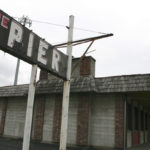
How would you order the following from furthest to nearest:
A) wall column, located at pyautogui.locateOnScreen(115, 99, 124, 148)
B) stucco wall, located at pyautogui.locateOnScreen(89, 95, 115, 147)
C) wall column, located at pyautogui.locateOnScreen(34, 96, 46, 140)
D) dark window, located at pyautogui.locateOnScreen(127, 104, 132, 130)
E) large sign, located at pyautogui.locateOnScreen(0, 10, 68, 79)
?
wall column, located at pyautogui.locateOnScreen(34, 96, 46, 140) → dark window, located at pyautogui.locateOnScreen(127, 104, 132, 130) → stucco wall, located at pyautogui.locateOnScreen(89, 95, 115, 147) → wall column, located at pyautogui.locateOnScreen(115, 99, 124, 148) → large sign, located at pyautogui.locateOnScreen(0, 10, 68, 79)

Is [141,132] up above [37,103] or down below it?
below

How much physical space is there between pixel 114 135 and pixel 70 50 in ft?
21.2

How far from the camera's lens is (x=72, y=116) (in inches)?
574

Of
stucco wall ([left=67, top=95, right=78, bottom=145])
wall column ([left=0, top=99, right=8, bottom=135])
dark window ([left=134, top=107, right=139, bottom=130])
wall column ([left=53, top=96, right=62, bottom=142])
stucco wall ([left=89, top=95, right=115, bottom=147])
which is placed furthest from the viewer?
wall column ([left=0, top=99, right=8, bottom=135])

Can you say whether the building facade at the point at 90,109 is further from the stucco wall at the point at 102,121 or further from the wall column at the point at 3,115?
the wall column at the point at 3,115

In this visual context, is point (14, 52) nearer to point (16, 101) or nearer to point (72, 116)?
point (72, 116)

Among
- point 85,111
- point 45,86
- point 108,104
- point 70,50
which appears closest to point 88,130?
point 85,111

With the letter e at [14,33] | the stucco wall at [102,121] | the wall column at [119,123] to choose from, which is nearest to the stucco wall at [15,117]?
the stucco wall at [102,121]

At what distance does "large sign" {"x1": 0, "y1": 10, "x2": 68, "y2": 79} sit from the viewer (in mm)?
7418

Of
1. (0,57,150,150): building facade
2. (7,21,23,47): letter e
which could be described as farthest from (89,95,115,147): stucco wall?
(7,21,23,47): letter e

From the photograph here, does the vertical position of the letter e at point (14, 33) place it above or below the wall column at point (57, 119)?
above

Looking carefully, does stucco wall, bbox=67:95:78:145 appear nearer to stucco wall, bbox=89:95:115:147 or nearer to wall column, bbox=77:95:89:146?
wall column, bbox=77:95:89:146

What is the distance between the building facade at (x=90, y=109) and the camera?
12789 millimetres

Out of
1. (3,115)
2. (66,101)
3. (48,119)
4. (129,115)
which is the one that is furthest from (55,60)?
(3,115)
